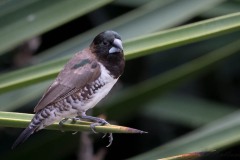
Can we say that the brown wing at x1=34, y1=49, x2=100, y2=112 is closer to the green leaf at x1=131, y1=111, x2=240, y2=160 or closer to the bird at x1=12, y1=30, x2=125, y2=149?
the bird at x1=12, y1=30, x2=125, y2=149

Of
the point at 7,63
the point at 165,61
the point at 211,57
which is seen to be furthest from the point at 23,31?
the point at 165,61

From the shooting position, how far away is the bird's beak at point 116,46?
271cm

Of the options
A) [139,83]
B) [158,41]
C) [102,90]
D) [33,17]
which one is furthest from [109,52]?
[139,83]

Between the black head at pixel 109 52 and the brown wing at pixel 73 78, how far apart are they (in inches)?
1.2

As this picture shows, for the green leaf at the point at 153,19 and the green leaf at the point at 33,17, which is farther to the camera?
the green leaf at the point at 153,19

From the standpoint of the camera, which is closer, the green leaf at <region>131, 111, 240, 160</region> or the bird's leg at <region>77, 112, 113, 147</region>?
the bird's leg at <region>77, 112, 113, 147</region>

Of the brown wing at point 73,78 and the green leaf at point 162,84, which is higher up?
the brown wing at point 73,78

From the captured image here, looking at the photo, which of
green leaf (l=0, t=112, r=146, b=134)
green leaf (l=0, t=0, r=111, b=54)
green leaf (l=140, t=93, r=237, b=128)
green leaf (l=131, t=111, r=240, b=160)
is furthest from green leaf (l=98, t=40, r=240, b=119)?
green leaf (l=0, t=112, r=146, b=134)

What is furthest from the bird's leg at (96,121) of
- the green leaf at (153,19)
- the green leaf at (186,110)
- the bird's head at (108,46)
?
the green leaf at (186,110)

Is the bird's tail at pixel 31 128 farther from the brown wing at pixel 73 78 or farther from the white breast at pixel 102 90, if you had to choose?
the white breast at pixel 102 90

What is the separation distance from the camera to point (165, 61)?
15.0 feet

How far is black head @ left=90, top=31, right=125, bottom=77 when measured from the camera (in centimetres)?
277

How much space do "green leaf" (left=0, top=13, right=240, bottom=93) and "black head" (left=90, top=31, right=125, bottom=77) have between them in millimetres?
71

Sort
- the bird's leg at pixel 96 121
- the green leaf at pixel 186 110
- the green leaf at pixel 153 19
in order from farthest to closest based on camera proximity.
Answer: the green leaf at pixel 186 110 → the green leaf at pixel 153 19 → the bird's leg at pixel 96 121
